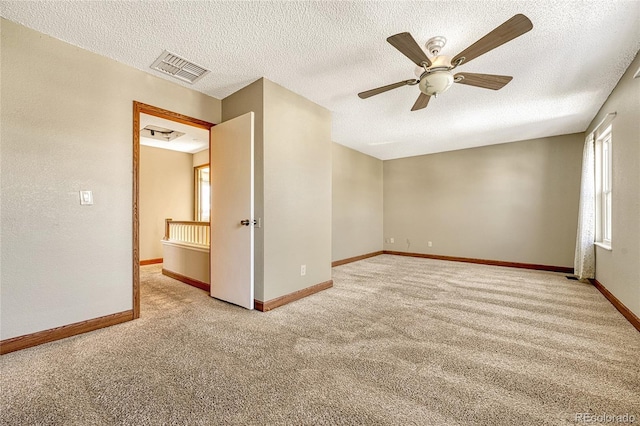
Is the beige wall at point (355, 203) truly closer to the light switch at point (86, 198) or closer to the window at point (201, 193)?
the window at point (201, 193)

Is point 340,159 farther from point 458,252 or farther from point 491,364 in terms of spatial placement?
point 491,364

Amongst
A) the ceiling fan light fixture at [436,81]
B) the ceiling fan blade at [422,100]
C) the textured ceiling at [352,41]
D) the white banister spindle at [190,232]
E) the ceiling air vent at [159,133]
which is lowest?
the white banister spindle at [190,232]

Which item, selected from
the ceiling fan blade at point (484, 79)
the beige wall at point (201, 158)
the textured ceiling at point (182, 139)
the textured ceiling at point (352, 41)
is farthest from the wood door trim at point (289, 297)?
the beige wall at point (201, 158)

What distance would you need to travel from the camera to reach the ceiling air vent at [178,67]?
8.30 feet

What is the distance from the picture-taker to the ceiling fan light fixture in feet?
7.10

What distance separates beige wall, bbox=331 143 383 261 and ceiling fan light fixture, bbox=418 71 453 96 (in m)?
3.26

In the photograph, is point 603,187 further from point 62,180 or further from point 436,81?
point 62,180

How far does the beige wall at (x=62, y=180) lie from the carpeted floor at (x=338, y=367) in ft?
1.29

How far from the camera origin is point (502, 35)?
1738mm

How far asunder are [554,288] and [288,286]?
3.72 meters

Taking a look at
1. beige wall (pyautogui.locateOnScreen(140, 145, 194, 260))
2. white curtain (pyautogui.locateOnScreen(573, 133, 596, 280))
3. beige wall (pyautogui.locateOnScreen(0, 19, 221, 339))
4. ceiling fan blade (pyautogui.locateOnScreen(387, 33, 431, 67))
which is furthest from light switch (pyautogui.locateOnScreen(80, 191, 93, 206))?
white curtain (pyautogui.locateOnScreen(573, 133, 596, 280))

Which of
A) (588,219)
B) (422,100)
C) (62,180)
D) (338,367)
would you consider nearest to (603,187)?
(588,219)

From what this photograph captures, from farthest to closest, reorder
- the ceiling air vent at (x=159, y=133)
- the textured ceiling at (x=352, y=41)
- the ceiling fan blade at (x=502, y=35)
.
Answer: the ceiling air vent at (x=159, y=133) < the textured ceiling at (x=352, y=41) < the ceiling fan blade at (x=502, y=35)

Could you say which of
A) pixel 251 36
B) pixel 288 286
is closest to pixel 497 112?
pixel 251 36
